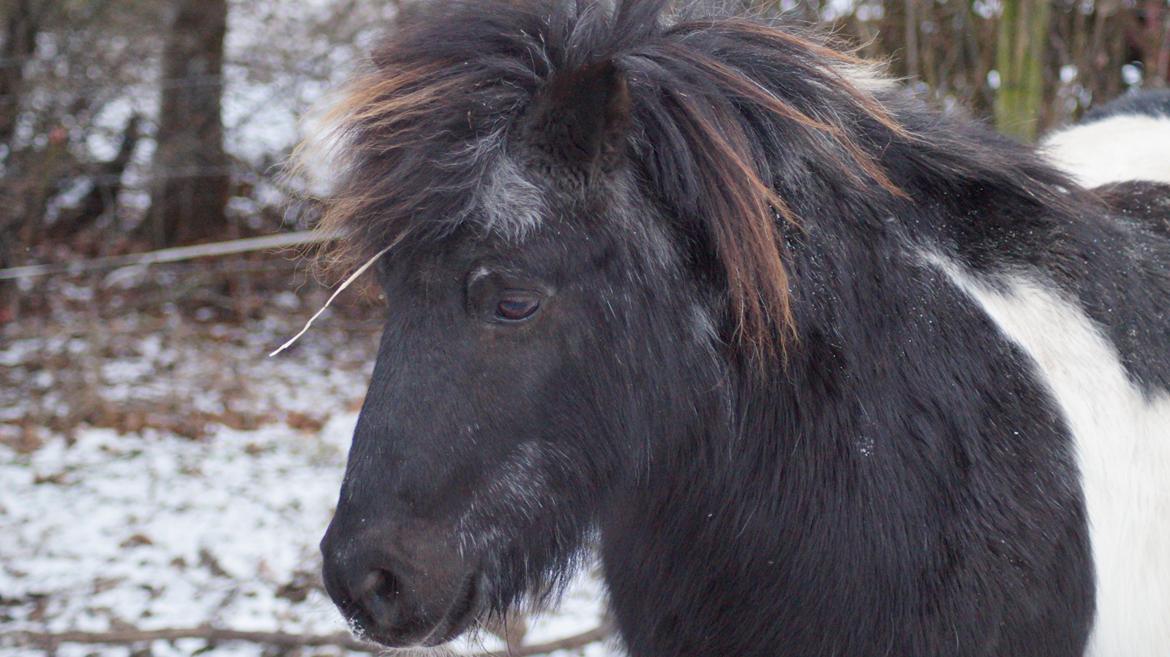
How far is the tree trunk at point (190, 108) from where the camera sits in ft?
25.0

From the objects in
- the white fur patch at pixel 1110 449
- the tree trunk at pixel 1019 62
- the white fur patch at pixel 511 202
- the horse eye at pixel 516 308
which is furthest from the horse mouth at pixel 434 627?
the tree trunk at pixel 1019 62

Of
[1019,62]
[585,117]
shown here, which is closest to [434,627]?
[585,117]

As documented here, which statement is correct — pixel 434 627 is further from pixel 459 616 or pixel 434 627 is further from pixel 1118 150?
pixel 1118 150

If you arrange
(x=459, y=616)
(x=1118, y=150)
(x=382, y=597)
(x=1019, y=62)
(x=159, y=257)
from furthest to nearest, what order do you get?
1. (x=159, y=257)
2. (x=1019, y=62)
3. (x=1118, y=150)
4. (x=459, y=616)
5. (x=382, y=597)

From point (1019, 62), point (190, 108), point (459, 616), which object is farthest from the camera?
point (190, 108)

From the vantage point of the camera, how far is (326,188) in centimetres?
217

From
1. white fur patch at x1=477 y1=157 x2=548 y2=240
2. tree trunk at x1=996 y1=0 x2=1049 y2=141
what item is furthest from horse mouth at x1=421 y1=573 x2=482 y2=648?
tree trunk at x1=996 y1=0 x2=1049 y2=141

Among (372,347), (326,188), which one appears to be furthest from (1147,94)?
(372,347)

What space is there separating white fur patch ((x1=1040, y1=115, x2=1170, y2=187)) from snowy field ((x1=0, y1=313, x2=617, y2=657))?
71.6 inches

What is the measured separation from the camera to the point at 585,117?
1.76 meters

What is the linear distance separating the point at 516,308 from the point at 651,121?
0.41 metres

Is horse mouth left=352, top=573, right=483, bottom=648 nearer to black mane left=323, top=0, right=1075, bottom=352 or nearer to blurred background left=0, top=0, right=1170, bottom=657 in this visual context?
black mane left=323, top=0, right=1075, bottom=352

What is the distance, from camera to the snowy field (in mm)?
3979

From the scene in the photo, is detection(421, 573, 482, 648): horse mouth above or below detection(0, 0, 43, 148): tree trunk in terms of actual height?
below
